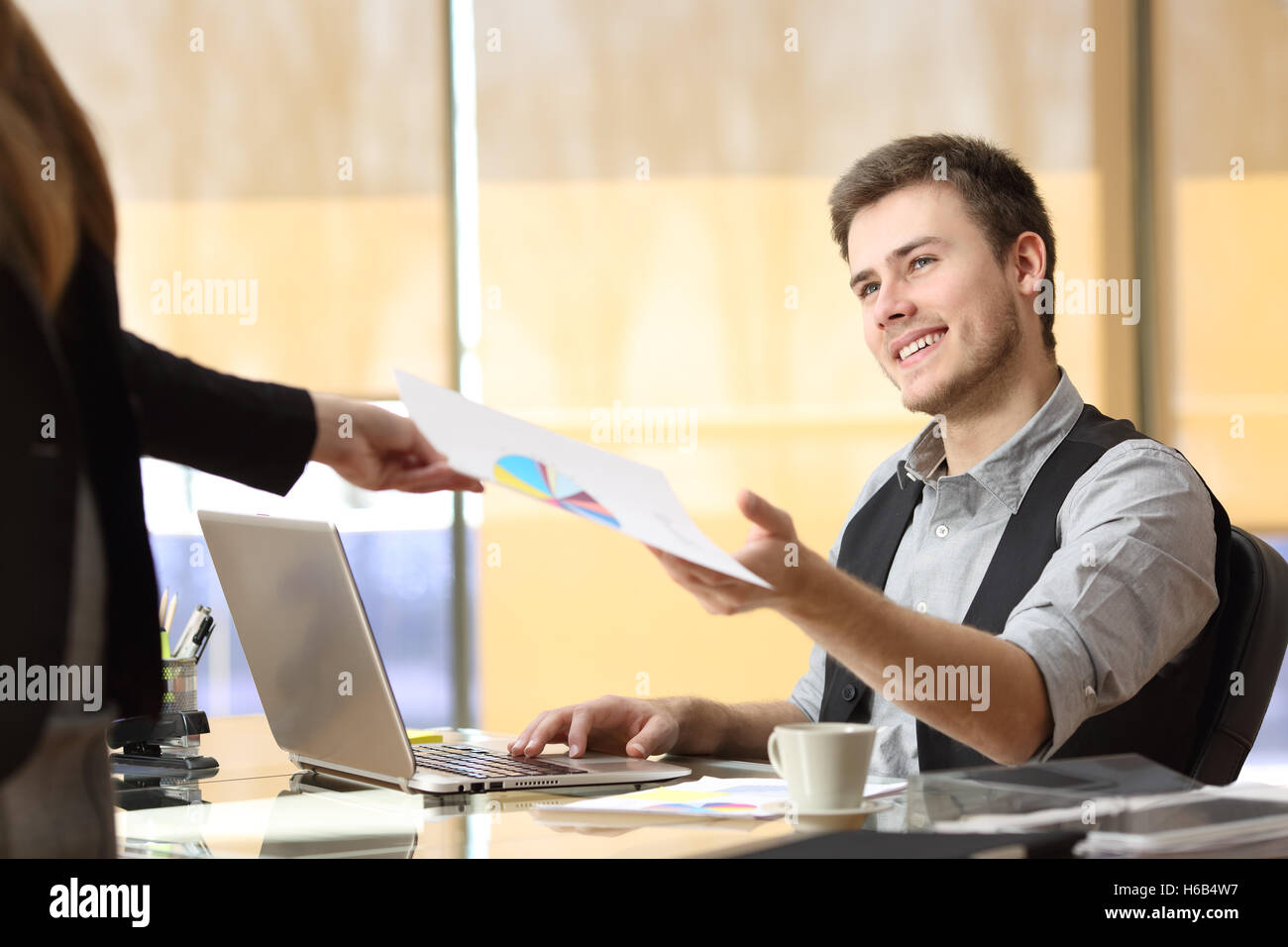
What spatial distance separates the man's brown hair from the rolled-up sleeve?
1.29 ft

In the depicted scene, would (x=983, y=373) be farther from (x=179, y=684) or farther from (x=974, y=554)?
(x=179, y=684)

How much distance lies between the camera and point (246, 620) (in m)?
1.36

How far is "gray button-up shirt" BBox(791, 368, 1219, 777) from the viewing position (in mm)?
1278

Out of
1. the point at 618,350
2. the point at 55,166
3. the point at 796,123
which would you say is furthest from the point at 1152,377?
the point at 55,166

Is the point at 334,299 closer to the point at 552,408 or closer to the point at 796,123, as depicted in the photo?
the point at 552,408

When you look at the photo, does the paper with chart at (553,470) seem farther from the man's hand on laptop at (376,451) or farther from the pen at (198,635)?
the pen at (198,635)

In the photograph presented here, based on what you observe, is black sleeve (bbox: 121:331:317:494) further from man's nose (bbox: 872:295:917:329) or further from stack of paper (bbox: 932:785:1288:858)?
man's nose (bbox: 872:295:917:329)

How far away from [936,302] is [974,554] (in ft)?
1.20

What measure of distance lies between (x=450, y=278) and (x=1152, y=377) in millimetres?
2198

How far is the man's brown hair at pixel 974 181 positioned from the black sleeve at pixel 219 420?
3.20 ft

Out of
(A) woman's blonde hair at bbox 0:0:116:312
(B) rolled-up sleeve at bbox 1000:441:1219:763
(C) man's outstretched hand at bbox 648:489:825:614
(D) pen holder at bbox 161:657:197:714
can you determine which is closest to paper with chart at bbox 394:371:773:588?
(C) man's outstretched hand at bbox 648:489:825:614

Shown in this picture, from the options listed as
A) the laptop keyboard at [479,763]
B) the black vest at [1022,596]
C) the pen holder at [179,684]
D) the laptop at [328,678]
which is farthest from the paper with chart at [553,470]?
the pen holder at [179,684]

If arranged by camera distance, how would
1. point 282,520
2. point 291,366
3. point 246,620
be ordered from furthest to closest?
point 291,366
point 246,620
point 282,520

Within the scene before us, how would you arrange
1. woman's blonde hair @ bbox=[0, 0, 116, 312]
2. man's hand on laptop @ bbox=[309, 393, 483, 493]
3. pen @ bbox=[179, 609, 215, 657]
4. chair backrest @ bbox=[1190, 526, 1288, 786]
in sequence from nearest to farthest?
woman's blonde hair @ bbox=[0, 0, 116, 312] < man's hand on laptop @ bbox=[309, 393, 483, 493] < chair backrest @ bbox=[1190, 526, 1288, 786] < pen @ bbox=[179, 609, 215, 657]
